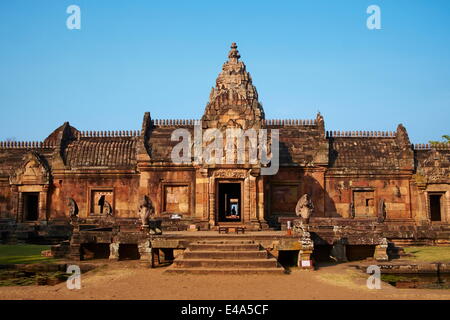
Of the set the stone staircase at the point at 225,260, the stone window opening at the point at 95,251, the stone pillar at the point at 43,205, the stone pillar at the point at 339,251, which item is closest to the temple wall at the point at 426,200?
the stone pillar at the point at 339,251

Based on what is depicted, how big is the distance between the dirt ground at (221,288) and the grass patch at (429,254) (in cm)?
425

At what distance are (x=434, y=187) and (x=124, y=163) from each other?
17.9 meters

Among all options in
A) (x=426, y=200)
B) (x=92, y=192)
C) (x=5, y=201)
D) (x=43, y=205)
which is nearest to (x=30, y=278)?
(x=92, y=192)

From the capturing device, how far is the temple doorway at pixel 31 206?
92.9ft

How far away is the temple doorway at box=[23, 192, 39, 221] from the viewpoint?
28.3 meters

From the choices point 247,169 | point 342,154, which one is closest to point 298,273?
point 247,169

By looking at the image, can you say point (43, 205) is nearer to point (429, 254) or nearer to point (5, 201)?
point (5, 201)

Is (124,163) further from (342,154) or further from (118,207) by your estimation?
(342,154)

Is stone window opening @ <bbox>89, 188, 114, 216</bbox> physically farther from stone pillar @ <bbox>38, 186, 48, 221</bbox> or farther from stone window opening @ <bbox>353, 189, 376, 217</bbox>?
stone window opening @ <bbox>353, 189, 376, 217</bbox>

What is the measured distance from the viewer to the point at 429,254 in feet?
60.3

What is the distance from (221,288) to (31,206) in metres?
23.3

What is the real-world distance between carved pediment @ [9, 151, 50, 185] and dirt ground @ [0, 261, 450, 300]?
15294 millimetres

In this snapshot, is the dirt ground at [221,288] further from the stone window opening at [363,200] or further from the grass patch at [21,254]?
the stone window opening at [363,200]
